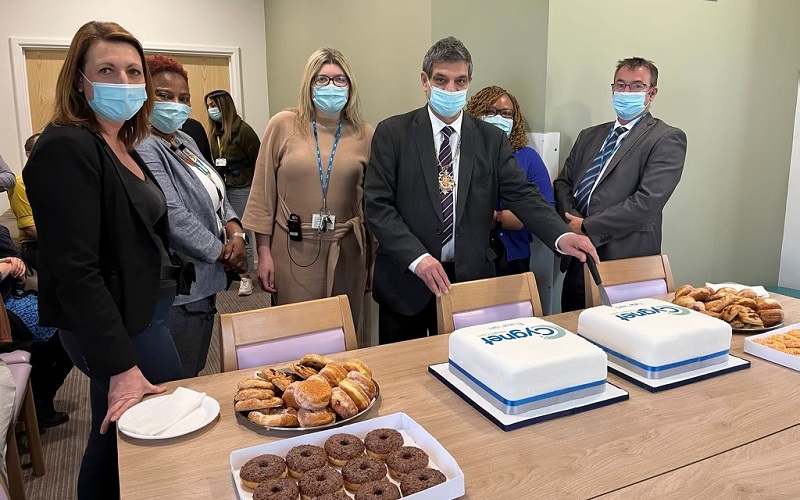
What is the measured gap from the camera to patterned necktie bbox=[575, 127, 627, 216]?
8.51 feet

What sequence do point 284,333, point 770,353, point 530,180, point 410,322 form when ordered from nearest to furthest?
point 770,353, point 284,333, point 410,322, point 530,180

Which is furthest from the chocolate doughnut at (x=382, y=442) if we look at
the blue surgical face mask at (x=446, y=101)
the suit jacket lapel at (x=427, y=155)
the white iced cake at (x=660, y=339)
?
the blue surgical face mask at (x=446, y=101)

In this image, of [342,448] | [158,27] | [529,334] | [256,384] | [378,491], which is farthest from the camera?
[158,27]

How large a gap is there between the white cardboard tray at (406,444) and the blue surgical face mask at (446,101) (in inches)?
48.5

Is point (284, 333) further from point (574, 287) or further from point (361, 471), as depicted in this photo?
point (574, 287)

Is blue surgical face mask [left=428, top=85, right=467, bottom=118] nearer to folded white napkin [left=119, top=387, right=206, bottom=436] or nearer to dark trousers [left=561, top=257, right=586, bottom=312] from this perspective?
dark trousers [left=561, top=257, right=586, bottom=312]

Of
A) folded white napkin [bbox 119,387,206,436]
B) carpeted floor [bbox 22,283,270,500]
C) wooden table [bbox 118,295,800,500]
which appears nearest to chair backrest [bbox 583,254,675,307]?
wooden table [bbox 118,295,800,500]

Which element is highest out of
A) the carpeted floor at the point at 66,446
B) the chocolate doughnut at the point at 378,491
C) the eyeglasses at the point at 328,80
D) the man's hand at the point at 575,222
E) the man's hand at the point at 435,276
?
the eyeglasses at the point at 328,80

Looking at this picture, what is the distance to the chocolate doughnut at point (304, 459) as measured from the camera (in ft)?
3.21

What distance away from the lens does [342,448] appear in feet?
3.38

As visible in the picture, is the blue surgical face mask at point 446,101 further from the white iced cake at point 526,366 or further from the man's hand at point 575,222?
the white iced cake at point 526,366

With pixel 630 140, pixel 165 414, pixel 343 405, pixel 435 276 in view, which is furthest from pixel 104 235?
pixel 630 140

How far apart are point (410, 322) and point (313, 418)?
3.36 feet

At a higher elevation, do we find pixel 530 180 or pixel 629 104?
pixel 629 104
